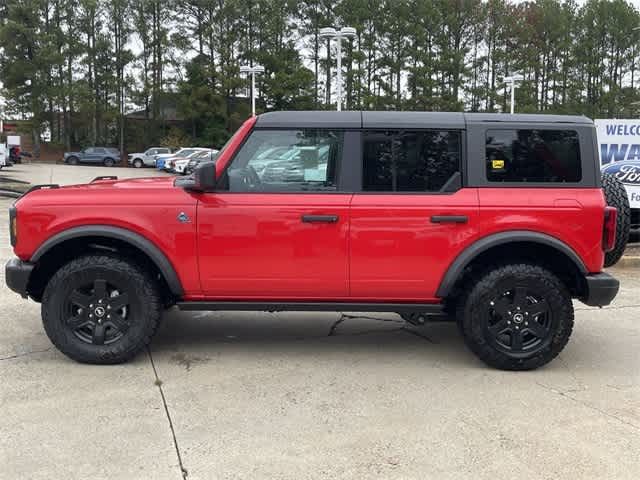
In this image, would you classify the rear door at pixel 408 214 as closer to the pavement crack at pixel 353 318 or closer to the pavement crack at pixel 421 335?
the pavement crack at pixel 421 335

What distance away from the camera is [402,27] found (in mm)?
55938

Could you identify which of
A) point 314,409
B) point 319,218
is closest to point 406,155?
point 319,218

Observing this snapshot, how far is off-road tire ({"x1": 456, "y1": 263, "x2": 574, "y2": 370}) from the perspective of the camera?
475 centimetres

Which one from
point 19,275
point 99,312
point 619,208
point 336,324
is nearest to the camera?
point 19,275

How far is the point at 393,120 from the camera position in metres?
4.82

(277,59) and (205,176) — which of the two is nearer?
(205,176)

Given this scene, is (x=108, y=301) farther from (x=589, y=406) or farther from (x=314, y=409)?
(x=589, y=406)

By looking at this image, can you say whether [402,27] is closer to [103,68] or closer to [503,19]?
[503,19]

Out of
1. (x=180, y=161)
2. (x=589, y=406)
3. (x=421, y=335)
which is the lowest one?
(x=589, y=406)

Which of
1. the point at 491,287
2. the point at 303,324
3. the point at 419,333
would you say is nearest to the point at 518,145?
the point at 491,287

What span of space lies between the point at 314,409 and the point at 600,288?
2.30 m

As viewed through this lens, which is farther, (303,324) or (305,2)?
(305,2)

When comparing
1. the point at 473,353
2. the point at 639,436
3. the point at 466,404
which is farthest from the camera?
the point at 473,353

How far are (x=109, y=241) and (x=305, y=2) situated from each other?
5499 cm
